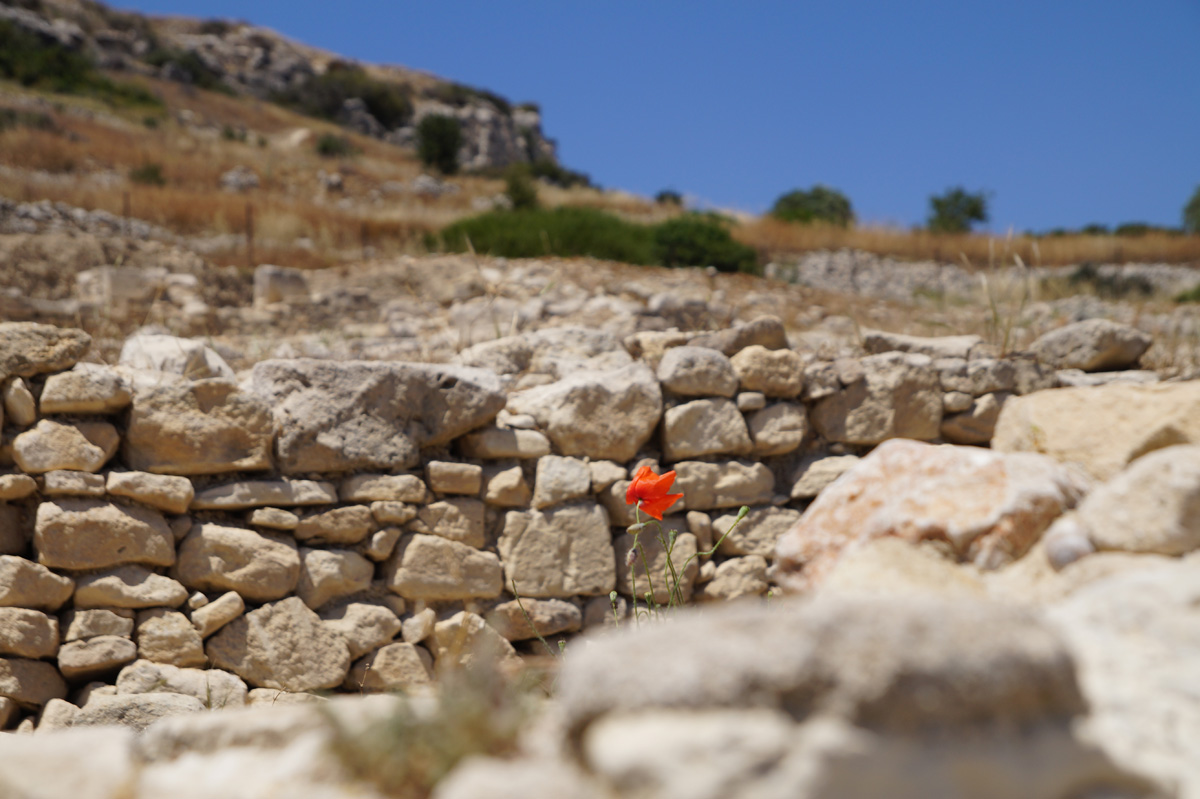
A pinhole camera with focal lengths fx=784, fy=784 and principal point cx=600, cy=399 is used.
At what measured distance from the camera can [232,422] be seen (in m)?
3.03

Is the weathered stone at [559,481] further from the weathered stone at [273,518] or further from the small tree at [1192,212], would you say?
the small tree at [1192,212]

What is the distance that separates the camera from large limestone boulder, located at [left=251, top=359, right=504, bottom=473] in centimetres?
315

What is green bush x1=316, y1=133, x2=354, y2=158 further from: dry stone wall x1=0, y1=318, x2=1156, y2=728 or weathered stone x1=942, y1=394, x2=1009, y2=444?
weathered stone x1=942, y1=394, x2=1009, y2=444

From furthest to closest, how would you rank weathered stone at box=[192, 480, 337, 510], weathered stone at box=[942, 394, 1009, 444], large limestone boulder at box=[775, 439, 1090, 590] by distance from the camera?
weathered stone at box=[942, 394, 1009, 444] → weathered stone at box=[192, 480, 337, 510] → large limestone boulder at box=[775, 439, 1090, 590]

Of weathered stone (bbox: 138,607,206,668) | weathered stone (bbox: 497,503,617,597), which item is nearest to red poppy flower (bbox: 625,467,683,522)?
weathered stone (bbox: 497,503,617,597)

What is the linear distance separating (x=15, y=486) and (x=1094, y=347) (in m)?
4.85

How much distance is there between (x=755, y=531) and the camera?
151 inches

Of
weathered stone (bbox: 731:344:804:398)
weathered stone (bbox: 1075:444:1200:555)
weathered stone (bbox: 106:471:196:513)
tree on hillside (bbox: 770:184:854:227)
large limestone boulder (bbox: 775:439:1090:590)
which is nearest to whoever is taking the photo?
weathered stone (bbox: 1075:444:1200:555)

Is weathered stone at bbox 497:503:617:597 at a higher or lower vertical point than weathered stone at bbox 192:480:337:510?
lower

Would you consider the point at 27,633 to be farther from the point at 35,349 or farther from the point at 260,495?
the point at 35,349

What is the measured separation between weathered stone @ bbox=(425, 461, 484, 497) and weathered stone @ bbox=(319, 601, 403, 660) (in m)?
0.56

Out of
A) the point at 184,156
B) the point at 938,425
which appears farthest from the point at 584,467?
the point at 184,156

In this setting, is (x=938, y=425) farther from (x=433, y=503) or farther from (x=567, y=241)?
(x=567, y=241)

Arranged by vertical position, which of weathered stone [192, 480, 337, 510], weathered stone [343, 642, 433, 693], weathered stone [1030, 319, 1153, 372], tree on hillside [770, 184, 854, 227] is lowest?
weathered stone [343, 642, 433, 693]
